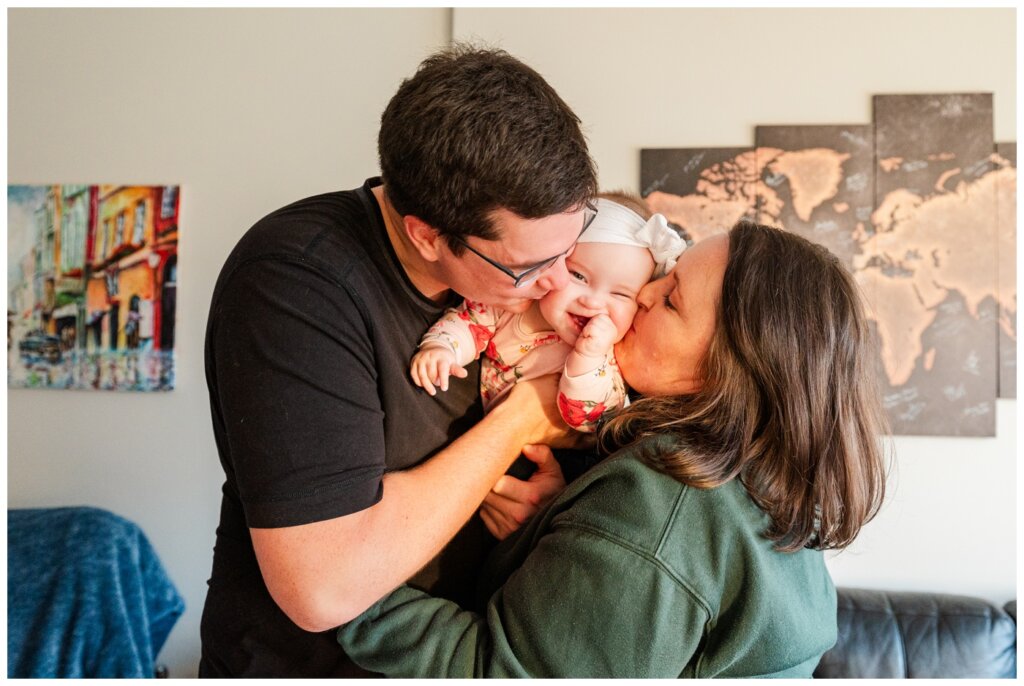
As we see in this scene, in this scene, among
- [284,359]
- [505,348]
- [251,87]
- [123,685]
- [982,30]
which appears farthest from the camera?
[251,87]

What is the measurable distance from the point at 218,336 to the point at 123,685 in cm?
195

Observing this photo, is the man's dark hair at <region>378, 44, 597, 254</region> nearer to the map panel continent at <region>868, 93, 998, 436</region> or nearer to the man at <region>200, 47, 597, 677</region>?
the man at <region>200, 47, 597, 677</region>

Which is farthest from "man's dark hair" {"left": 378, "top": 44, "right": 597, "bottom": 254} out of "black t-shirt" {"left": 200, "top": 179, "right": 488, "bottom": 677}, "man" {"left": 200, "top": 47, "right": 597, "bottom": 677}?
"black t-shirt" {"left": 200, "top": 179, "right": 488, "bottom": 677}

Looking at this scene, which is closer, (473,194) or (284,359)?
(284,359)

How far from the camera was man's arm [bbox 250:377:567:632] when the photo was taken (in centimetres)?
96

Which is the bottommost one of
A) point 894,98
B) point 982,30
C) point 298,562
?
point 298,562

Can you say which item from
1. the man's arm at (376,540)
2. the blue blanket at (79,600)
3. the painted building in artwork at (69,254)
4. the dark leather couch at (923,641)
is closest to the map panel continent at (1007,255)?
the dark leather couch at (923,641)

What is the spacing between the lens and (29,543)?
108 inches

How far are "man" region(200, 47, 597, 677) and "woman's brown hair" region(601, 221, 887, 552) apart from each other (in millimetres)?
299

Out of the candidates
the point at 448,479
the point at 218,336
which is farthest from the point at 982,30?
the point at 218,336

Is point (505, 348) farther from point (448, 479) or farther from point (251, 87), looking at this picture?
point (251, 87)

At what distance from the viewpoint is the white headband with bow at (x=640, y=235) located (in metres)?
1.35

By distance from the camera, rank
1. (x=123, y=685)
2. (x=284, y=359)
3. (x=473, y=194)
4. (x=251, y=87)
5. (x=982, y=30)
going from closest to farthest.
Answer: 1. (x=284, y=359)
2. (x=473, y=194)
3. (x=123, y=685)
4. (x=982, y=30)
5. (x=251, y=87)

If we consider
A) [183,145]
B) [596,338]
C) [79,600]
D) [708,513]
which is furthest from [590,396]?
[183,145]
